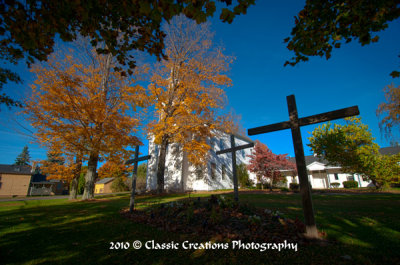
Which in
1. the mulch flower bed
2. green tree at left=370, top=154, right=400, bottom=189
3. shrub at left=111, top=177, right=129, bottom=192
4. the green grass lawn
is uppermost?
green tree at left=370, top=154, right=400, bottom=189

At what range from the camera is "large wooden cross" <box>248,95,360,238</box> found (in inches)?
140

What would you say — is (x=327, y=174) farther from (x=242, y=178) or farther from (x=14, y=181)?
(x=14, y=181)

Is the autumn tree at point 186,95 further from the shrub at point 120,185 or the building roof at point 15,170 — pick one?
the building roof at point 15,170

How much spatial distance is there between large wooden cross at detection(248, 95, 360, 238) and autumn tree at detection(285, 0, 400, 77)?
106cm

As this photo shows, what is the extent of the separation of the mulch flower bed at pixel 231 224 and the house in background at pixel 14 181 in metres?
38.3

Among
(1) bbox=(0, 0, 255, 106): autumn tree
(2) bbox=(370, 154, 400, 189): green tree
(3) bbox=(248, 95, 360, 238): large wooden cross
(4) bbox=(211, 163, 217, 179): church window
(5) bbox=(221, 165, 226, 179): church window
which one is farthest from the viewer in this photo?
(5) bbox=(221, 165, 226, 179): church window

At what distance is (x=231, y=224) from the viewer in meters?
4.32

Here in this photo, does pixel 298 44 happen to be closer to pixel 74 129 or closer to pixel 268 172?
pixel 74 129

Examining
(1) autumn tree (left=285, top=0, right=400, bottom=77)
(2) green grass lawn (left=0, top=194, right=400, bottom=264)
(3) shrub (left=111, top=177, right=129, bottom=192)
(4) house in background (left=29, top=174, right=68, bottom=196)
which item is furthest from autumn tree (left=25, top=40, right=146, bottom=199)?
(4) house in background (left=29, top=174, right=68, bottom=196)

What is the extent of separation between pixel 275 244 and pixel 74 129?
1190cm

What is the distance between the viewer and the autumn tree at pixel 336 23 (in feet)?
9.50

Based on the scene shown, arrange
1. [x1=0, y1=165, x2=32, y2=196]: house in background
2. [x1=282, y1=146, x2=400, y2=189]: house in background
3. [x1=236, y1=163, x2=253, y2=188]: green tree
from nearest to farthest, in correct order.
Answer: [x1=236, y1=163, x2=253, y2=188]: green tree < [x1=282, y1=146, x2=400, y2=189]: house in background < [x1=0, y1=165, x2=32, y2=196]: house in background

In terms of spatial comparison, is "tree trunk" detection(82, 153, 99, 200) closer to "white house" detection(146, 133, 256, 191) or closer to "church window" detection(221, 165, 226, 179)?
"white house" detection(146, 133, 256, 191)

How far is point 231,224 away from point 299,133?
9.04ft
